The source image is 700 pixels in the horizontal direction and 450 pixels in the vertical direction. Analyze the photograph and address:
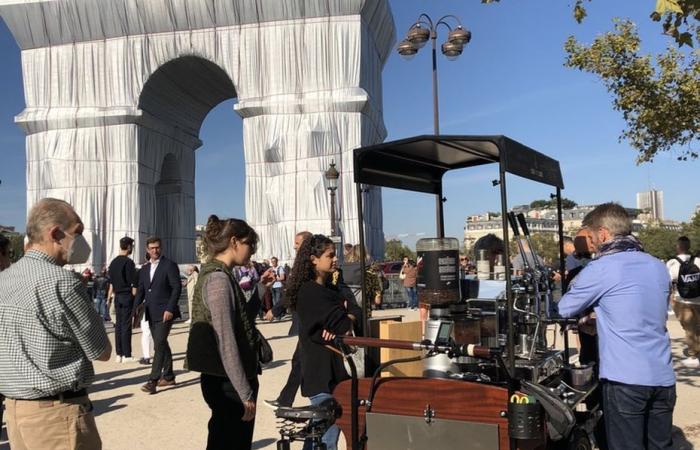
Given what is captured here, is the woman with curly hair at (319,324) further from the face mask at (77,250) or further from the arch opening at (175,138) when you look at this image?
the arch opening at (175,138)

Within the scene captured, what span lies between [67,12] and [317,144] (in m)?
14.1

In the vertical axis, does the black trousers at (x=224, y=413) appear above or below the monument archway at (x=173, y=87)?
below

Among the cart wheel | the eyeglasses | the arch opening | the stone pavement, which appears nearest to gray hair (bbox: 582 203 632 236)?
the cart wheel

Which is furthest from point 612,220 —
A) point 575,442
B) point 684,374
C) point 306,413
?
point 684,374

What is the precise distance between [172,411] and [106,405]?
3.45 feet

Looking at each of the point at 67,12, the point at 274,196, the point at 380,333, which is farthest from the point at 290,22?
the point at 380,333

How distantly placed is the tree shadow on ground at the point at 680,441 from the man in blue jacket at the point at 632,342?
2.36 m

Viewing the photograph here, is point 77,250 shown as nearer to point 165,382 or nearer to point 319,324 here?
point 319,324

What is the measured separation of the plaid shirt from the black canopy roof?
2.34 meters

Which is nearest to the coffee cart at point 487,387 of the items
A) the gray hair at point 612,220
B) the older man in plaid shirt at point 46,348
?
the gray hair at point 612,220

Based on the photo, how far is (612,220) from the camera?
11.9ft

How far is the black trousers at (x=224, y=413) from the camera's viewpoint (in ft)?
11.8

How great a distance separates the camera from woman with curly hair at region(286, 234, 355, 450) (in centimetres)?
400

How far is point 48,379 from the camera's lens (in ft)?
9.27
